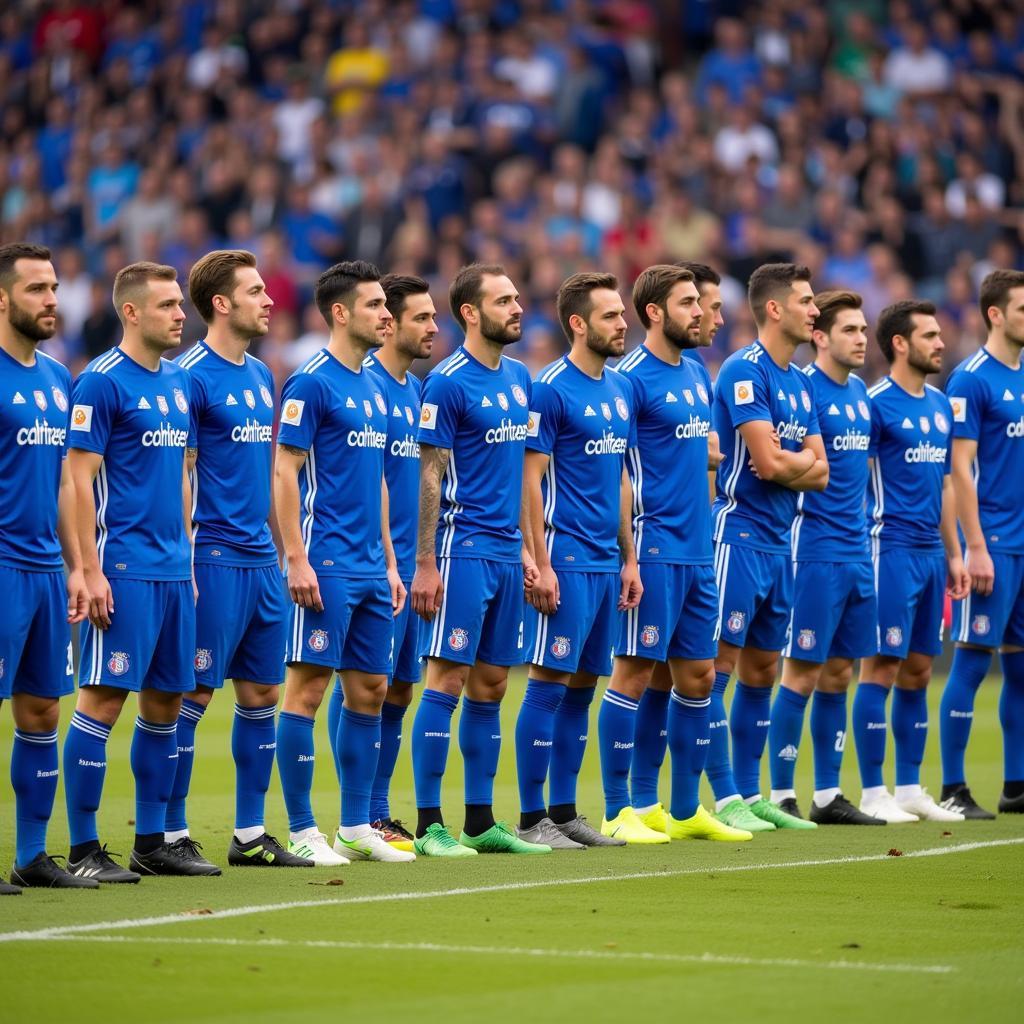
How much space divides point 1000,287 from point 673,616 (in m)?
3.27

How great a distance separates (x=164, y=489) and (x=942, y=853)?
3958mm

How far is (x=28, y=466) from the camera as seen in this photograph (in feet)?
28.1

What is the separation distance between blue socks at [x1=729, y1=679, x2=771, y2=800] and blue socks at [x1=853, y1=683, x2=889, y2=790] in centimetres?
64

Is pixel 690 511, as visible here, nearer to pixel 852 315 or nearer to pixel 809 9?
pixel 852 315

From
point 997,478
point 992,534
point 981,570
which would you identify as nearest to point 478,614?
point 981,570

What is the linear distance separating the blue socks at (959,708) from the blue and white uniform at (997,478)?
0.13m

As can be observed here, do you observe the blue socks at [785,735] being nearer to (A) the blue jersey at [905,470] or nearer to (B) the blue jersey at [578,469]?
(A) the blue jersey at [905,470]

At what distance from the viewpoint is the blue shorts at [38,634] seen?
844 centimetres

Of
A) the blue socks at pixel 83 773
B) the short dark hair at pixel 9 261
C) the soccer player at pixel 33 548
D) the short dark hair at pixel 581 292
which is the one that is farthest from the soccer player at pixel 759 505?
the short dark hair at pixel 9 261

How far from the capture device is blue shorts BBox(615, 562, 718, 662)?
34.9 feet

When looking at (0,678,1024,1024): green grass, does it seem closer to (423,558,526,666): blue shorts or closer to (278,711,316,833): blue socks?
(278,711,316,833): blue socks

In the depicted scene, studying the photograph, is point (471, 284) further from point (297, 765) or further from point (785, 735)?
point (785, 735)

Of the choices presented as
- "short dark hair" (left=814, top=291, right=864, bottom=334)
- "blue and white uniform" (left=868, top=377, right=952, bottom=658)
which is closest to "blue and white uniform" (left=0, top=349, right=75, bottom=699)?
"short dark hair" (left=814, top=291, right=864, bottom=334)

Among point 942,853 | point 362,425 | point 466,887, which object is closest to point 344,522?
point 362,425
